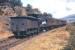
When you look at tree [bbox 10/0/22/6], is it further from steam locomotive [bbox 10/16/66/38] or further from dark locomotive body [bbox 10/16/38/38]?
dark locomotive body [bbox 10/16/38/38]

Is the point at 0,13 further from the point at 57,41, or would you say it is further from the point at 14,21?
the point at 57,41

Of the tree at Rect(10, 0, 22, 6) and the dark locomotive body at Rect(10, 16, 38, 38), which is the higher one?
the tree at Rect(10, 0, 22, 6)

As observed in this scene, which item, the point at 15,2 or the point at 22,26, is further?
the point at 15,2

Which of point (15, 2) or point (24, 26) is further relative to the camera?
point (15, 2)

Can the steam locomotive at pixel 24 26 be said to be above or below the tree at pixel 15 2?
below

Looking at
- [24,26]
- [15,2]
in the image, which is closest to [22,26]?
[24,26]

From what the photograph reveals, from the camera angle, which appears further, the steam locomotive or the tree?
the tree

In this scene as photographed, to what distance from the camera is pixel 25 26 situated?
34250mm

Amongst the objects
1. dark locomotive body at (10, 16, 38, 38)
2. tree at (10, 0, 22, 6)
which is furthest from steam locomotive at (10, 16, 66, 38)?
tree at (10, 0, 22, 6)

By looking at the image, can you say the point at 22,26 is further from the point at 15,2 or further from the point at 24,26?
the point at 15,2

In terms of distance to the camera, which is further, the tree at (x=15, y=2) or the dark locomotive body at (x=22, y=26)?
the tree at (x=15, y=2)

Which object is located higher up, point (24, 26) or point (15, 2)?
point (15, 2)

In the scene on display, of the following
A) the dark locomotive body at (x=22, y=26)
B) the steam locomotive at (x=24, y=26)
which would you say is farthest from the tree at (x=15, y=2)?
the dark locomotive body at (x=22, y=26)

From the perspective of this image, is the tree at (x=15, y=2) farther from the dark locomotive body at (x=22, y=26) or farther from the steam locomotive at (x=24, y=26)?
the dark locomotive body at (x=22, y=26)
